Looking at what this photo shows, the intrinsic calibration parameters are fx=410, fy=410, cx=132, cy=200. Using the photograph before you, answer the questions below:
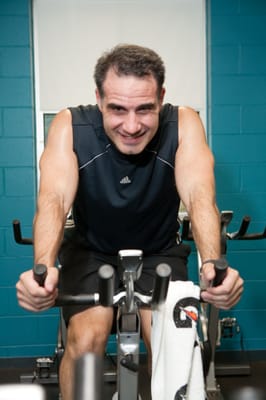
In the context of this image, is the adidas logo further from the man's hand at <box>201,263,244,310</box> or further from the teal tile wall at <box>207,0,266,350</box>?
the teal tile wall at <box>207,0,266,350</box>

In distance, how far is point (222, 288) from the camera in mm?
1047

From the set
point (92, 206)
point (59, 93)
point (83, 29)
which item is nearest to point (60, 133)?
point (92, 206)

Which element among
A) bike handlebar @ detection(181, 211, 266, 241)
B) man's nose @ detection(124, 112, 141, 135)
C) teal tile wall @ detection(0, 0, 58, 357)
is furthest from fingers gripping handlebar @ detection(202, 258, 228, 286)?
teal tile wall @ detection(0, 0, 58, 357)

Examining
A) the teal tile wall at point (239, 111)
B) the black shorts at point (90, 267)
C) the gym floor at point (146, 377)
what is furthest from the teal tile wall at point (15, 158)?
the teal tile wall at point (239, 111)

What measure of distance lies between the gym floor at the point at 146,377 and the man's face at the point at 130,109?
1483 millimetres

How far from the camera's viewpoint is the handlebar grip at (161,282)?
0.93 meters

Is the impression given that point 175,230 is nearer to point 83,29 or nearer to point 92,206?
point 92,206

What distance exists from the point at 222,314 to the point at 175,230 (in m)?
1.24

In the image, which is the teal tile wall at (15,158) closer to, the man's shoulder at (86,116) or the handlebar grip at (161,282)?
the man's shoulder at (86,116)

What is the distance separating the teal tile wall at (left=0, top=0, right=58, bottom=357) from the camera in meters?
2.62

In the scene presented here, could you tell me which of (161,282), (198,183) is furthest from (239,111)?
(161,282)

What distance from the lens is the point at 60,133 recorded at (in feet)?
5.53

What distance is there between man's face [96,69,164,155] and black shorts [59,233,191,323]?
50 cm

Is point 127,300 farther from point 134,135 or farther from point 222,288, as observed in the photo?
point 134,135
